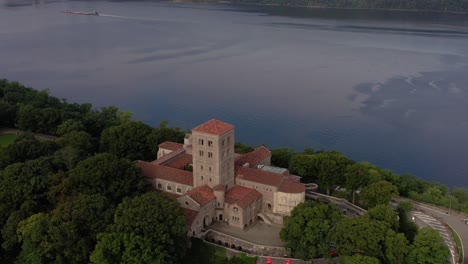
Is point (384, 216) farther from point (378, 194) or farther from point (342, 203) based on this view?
point (342, 203)

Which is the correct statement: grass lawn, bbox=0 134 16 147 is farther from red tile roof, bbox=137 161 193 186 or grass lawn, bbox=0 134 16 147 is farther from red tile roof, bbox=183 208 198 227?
red tile roof, bbox=183 208 198 227

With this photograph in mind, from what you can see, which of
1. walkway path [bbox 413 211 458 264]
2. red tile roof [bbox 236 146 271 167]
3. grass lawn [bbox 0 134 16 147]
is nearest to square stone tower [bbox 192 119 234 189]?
red tile roof [bbox 236 146 271 167]

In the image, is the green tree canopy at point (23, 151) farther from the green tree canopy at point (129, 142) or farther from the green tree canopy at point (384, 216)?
the green tree canopy at point (384, 216)

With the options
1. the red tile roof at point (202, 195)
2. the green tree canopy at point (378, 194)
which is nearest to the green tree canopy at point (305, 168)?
the green tree canopy at point (378, 194)

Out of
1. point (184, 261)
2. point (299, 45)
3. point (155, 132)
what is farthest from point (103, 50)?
point (184, 261)

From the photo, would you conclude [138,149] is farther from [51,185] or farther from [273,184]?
[273,184]

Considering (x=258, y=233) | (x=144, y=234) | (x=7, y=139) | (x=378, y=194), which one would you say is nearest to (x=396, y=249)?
(x=378, y=194)
